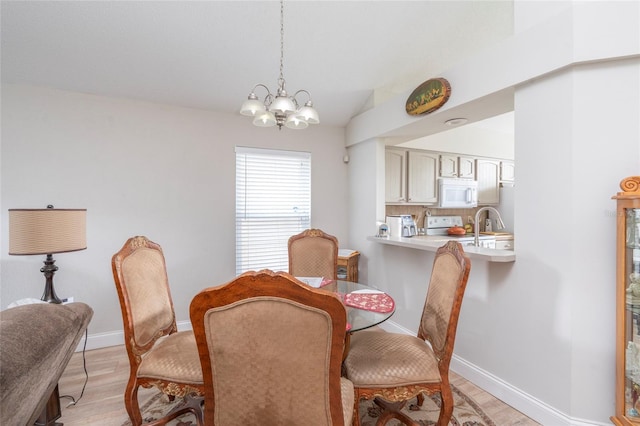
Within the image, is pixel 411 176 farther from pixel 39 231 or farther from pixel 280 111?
pixel 39 231

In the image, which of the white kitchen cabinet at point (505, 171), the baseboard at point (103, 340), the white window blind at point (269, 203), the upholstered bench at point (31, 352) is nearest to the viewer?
the upholstered bench at point (31, 352)

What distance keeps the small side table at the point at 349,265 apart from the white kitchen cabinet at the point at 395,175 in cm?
87

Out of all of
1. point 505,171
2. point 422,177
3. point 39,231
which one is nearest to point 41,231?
point 39,231

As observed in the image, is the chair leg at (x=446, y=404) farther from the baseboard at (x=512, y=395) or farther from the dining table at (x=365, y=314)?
the baseboard at (x=512, y=395)

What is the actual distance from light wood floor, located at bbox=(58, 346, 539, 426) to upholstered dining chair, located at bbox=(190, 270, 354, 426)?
1.45 metres

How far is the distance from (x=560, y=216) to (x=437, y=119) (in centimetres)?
129

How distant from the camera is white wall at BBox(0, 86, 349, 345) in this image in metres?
2.60

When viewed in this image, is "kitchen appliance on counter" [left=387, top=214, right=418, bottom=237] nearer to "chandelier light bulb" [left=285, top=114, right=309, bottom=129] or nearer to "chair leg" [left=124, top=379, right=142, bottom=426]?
"chandelier light bulb" [left=285, top=114, right=309, bottom=129]

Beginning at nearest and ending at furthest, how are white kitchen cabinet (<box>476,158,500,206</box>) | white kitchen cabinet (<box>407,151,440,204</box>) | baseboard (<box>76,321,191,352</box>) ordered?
baseboard (<box>76,321,191,352</box>) < white kitchen cabinet (<box>407,151,440,204</box>) < white kitchen cabinet (<box>476,158,500,206</box>)

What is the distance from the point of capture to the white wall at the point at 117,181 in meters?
2.60

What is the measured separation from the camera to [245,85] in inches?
118

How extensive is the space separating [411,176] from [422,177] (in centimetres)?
20

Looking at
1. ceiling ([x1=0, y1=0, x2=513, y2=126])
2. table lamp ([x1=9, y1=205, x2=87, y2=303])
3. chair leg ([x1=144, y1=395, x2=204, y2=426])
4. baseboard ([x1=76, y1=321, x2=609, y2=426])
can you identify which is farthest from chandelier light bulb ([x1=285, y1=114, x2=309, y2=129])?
baseboard ([x1=76, y1=321, x2=609, y2=426])

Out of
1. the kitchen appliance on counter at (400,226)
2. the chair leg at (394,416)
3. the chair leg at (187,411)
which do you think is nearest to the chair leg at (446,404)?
the chair leg at (394,416)
